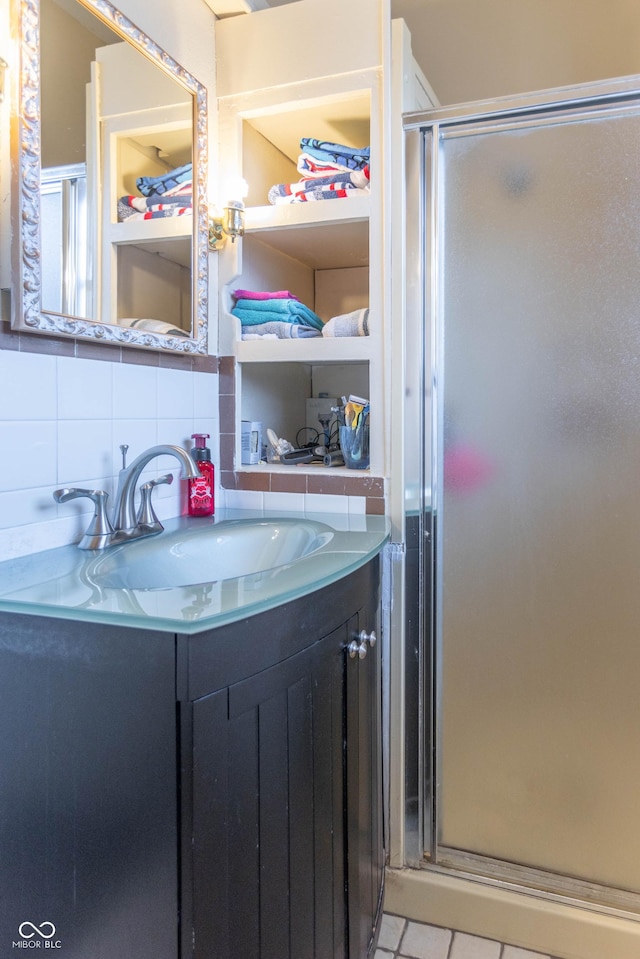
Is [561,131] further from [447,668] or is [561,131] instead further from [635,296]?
[447,668]

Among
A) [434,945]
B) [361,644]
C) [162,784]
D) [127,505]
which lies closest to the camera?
[162,784]

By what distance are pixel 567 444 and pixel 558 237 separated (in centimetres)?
46

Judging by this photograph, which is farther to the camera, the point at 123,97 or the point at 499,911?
the point at 499,911

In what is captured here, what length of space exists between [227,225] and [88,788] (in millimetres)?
1321

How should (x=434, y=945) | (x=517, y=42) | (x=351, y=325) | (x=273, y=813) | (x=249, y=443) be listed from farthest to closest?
(x=517, y=42) → (x=249, y=443) → (x=351, y=325) → (x=434, y=945) → (x=273, y=813)

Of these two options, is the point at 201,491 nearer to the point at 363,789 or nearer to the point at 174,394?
the point at 174,394

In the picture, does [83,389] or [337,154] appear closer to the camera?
[83,389]

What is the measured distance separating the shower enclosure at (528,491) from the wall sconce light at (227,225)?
17.0 inches

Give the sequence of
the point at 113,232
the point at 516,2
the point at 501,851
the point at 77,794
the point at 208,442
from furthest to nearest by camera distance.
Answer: the point at 516,2
the point at 208,442
the point at 501,851
the point at 113,232
the point at 77,794

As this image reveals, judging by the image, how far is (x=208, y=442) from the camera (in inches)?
Answer: 67.3

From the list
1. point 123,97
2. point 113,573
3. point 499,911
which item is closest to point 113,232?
point 123,97

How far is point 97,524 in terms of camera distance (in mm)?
1255

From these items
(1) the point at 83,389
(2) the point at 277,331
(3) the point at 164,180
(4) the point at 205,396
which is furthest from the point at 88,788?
(3) the point at 164,180

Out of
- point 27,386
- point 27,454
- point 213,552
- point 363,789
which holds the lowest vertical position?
point 363,789
